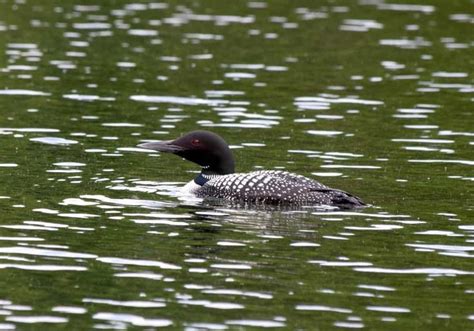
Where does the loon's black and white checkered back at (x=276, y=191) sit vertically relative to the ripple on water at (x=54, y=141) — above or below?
below

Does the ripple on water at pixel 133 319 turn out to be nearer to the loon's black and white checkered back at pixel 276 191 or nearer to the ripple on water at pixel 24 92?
the loon's black and white checkered back at pixel 276 191

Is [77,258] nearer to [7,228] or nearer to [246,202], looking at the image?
[7,228]

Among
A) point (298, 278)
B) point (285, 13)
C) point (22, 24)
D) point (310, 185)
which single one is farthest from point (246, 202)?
point (285, 13)

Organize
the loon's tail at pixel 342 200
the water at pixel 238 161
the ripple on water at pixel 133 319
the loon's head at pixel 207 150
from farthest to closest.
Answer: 1. the loon's head at pixel 207 150
2. the loon's tail at pixel 342 200
3. the water at pixel 238 161
4. the ripple on water at pixel 133 319

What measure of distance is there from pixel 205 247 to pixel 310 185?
7.36 ft

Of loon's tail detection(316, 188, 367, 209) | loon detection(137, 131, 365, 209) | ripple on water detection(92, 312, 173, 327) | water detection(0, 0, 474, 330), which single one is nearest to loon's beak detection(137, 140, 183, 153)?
loon detection(137, 131, 365, 209)

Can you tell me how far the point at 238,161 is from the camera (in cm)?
1595

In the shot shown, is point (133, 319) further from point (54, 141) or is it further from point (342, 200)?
point (54, 141)

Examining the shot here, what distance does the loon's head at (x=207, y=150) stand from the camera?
14203 mm

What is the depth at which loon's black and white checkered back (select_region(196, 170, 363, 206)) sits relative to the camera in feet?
43.0

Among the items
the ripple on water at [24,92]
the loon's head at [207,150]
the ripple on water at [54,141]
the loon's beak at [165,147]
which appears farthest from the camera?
the ripple on water at [24,92]

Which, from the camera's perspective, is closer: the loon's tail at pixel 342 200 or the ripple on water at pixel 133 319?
the ripple on water at pixel 133 319

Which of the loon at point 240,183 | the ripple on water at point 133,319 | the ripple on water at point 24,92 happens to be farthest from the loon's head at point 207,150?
the ripple on water at point 24,92

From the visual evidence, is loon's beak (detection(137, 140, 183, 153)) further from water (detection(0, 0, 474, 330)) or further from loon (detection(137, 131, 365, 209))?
water (detection(0, 0, 474, 330))
